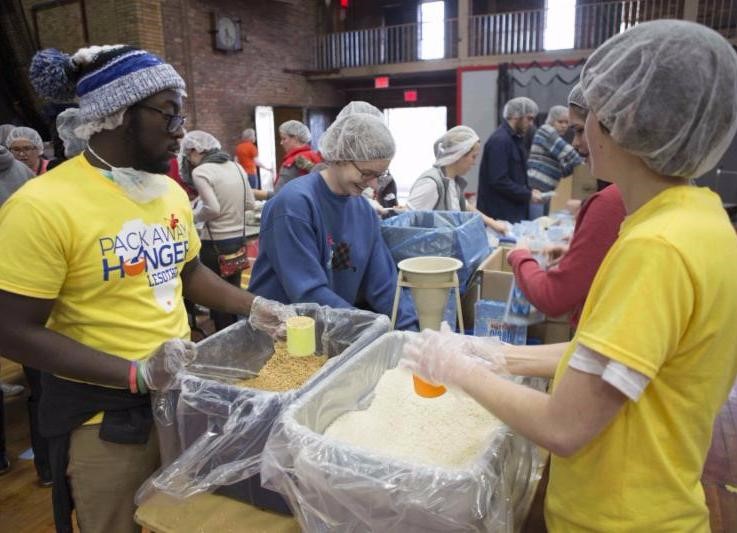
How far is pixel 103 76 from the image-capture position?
109 cm

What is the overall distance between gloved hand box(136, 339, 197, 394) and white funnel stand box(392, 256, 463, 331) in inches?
33.4

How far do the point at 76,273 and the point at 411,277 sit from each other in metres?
1.05

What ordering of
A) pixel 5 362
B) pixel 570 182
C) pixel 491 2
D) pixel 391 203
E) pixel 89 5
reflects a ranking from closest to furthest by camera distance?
pixel 5 362 < pixel 391 203 < pixel 570 182 < pixel 89 5 < pixel 491 2

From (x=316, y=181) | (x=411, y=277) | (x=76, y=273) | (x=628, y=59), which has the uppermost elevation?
(x=628, y=59)

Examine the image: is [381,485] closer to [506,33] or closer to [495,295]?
[495,295]

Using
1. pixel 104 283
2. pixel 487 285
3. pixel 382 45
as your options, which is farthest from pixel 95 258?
pixel 382 45

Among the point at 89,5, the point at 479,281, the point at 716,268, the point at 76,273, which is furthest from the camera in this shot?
the point at 89,5

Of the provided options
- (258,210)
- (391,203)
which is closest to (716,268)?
(391,203)

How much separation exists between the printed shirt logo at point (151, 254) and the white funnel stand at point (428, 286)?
76 centimetres

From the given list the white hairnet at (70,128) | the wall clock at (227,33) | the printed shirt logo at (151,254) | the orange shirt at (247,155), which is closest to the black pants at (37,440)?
the white hairnet at (70,128)

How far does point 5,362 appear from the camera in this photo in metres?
3.52

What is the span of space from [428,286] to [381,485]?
103 cm

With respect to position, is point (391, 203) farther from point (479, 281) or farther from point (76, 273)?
point (76, 273)

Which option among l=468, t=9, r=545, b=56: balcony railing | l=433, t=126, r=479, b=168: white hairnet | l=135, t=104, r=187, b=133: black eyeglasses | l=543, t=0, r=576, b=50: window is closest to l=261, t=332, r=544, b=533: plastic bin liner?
l=135, t=104, r=187, b=133: black eyeglasses
